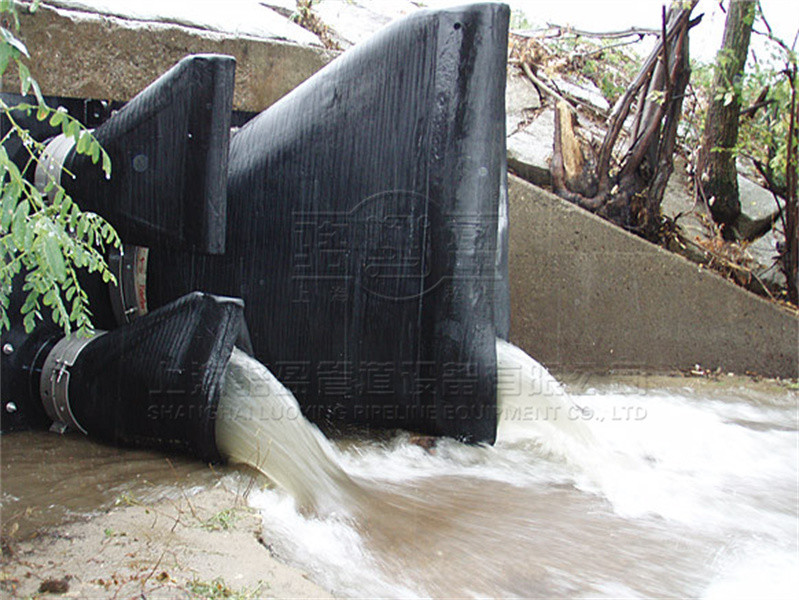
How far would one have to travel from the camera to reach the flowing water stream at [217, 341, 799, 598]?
6.66 feet

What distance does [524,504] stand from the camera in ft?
8.41

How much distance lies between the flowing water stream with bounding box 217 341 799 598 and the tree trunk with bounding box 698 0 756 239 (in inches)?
89.5

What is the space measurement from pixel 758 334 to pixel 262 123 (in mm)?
3219

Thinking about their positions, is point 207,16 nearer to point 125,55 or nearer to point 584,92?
point 125,55

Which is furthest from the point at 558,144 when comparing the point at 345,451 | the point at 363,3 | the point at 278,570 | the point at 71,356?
the point at 278,570

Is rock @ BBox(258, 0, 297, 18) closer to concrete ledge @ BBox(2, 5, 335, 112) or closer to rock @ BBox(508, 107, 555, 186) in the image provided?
concrete ledge @ BBox(2, 5, 335, 112)

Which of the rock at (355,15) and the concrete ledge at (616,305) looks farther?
the rock at (355,15)

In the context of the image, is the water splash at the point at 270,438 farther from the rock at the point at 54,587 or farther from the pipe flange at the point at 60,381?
the rock at the point at 54,587

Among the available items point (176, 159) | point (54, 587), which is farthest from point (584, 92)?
point (54, 587)

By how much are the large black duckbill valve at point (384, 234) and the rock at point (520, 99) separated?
271 centimetres

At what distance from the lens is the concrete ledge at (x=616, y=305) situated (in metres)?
4.27

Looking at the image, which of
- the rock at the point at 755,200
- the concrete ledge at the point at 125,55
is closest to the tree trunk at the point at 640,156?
the rock at the point at 755,200

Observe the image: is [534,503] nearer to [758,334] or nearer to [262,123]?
[262,123]

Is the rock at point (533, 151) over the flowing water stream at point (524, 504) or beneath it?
over
